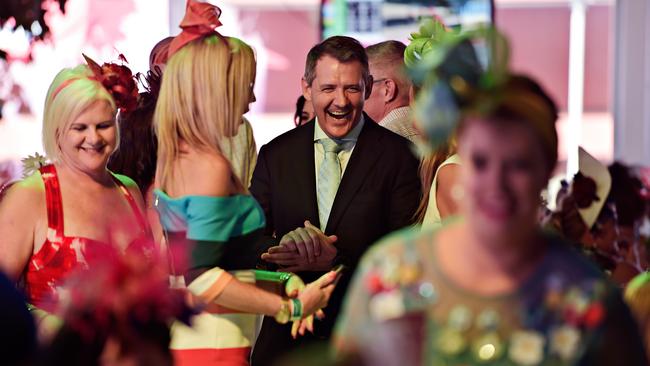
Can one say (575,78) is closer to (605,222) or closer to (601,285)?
(605,222)

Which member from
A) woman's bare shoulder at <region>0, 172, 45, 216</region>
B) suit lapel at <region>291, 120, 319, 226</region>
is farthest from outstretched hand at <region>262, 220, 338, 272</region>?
woman's bare shoulder at <region>0, 172, 45, 216</region>

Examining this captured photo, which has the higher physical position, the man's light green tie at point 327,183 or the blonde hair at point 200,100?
the blonde hair at point 200,100

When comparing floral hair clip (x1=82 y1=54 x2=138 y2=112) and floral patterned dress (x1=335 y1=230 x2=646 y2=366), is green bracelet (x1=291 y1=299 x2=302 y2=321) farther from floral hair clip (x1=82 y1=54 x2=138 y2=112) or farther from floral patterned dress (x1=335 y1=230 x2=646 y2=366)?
floral patterned dress (x1=335 y1=230 x2=646 y2=366)

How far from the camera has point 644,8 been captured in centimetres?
824

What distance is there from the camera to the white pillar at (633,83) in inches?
323

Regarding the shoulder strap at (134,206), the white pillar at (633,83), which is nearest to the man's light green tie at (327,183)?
the shoulder strap at (134,206)

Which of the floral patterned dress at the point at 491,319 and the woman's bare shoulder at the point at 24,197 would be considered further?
the woman's bare shoulder at the point at 24,197

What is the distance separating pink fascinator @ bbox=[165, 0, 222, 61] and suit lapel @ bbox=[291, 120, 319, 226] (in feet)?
2.71

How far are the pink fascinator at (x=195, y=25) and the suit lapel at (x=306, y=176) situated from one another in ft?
2.71

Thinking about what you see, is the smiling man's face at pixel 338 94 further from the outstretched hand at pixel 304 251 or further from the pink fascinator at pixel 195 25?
the pink fascinator at pixel 195 25

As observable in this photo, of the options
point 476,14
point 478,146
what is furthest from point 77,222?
point 476,14

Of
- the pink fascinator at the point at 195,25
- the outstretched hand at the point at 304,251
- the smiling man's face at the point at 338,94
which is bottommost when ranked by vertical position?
the outstretched hand at the point at 304,251

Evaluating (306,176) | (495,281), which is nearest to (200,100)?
(306,176)

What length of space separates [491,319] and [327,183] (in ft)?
7.60
